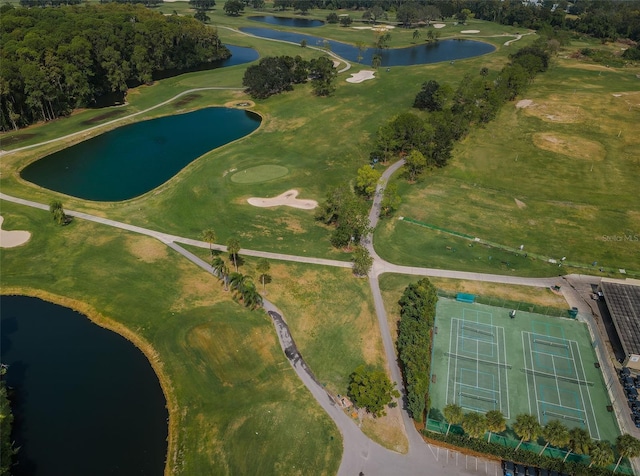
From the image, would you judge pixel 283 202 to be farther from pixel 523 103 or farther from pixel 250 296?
pixel 523 103

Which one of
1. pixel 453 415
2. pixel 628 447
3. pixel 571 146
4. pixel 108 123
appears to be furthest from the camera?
pixel 108 123

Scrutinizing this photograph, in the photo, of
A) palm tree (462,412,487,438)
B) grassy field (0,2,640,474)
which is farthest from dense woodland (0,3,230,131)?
palm tree (462,412,487,438)

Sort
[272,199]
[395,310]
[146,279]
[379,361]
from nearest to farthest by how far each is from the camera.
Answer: [379,361]
[395,310]
[146,279]
[272,199]

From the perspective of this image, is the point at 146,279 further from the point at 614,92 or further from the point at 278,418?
the point at 614,92

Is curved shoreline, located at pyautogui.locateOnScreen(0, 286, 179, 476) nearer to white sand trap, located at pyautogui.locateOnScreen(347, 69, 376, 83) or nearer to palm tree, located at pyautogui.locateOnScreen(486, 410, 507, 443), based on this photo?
palm tree, located at pyautogui.locateOnScreen(486, 410, 507, 443)

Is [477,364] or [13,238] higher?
[13,238]

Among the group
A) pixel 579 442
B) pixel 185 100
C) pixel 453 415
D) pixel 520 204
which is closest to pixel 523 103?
pixel 520 204

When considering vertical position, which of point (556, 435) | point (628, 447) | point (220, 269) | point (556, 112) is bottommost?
point (628, 447)

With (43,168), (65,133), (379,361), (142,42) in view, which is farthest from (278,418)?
(142,42)
